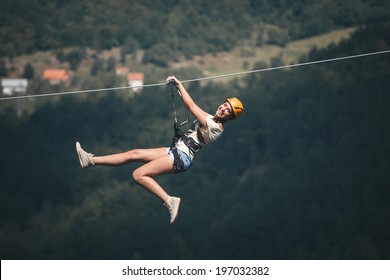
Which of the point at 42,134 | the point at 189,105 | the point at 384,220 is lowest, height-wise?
the point at 384,220

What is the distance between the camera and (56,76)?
12850 cm

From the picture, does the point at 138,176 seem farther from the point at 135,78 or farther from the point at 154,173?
the point at 135,78

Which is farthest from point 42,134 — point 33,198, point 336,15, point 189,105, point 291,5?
point 189,105

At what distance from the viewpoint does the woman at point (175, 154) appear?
1667 centimetres

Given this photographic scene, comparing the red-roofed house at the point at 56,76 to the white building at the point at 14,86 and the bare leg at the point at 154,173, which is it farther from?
the bare leg at the point at 154,173

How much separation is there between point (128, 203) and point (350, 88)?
2924 centimetres

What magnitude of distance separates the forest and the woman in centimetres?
6445

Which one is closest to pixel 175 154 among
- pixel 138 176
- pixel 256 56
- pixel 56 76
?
pixel 138 176

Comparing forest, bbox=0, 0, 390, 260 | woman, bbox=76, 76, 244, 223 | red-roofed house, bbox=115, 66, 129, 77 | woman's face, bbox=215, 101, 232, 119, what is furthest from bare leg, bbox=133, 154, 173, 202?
red-roofed house, bbox=115, 66, 129, 77

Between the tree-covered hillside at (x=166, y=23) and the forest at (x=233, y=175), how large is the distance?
1029 inches

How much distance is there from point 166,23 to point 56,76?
40230mm

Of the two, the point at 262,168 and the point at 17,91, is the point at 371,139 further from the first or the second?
the point at 17,91

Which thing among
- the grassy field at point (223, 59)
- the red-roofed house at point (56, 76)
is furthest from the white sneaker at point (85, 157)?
the red-roofed house at point (56, 76)

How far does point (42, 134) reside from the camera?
10638cm
